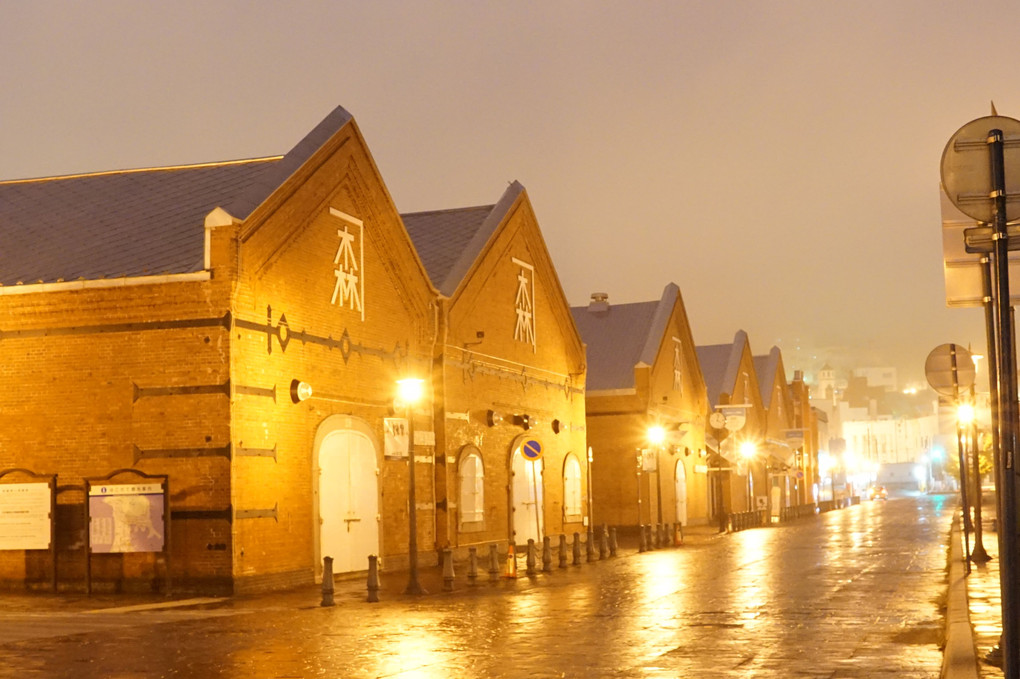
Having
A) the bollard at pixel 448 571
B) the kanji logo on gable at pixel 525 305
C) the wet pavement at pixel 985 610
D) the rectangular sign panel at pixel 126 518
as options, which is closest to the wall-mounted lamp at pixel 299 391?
the rectangular sign panel at pixel 126 518

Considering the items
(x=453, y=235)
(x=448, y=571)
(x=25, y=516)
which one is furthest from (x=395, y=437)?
(x=453, y=235)

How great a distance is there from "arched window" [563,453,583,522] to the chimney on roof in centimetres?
1655

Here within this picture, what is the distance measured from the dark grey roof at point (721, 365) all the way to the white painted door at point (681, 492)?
12151 mm

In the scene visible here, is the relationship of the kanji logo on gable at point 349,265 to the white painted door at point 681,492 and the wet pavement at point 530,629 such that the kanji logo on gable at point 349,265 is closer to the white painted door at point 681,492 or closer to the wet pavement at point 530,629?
the wet pavement at point 530,629

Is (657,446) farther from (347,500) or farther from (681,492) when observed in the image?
(347,500)

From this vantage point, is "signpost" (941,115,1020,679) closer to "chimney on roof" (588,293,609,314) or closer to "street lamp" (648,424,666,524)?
"street lamp" (648,424,666,524)

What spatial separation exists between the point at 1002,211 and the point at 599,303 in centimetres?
5152

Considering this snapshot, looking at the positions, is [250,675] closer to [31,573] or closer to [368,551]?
[31,573]

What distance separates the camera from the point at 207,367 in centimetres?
2302

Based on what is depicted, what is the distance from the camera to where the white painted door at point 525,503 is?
37938 mm

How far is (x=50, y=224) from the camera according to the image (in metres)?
27.9

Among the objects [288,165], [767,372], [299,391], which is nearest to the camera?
[299,391]

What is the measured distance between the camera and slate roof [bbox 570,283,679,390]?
53.4 metres

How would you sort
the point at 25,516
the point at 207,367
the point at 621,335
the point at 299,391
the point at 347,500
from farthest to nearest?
the point at 621,335
the point at 347,500
the point at 299,391
the point at 25,516
the point at 207,367
